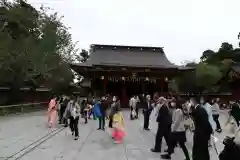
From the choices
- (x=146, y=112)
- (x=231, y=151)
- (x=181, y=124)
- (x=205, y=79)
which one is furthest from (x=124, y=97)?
(x=231, y=151)

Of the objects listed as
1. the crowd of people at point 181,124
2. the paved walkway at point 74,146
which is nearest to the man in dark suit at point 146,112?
the crowd of people at point 181,124

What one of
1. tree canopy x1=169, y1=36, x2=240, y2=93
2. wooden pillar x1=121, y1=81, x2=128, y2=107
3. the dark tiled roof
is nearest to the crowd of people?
wooden pillar x1=121, y1=81, x2=128, y2=107

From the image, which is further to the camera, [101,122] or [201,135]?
[101,122]

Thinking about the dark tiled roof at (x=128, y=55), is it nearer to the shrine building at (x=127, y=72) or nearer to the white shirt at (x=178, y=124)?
the shrine building at (x=127, y=72)

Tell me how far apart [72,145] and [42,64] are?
19363mm

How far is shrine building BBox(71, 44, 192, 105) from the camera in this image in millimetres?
36125

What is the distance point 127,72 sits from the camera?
120ft

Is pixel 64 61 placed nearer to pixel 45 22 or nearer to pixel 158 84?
pixel 45 22

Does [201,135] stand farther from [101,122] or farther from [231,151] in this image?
[101,122]

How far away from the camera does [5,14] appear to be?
3100 cm

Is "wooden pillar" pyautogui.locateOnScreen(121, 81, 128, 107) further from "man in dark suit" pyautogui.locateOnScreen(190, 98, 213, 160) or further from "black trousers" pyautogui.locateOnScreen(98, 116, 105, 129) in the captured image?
"man in dark suit" pyautogui.locateOnScreen(190, 98, 213, 160)

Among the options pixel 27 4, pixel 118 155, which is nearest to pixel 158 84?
pixel 27 4

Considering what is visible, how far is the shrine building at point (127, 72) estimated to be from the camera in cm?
3612

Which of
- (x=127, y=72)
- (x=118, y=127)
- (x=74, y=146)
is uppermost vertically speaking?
(x=127, y=72)
